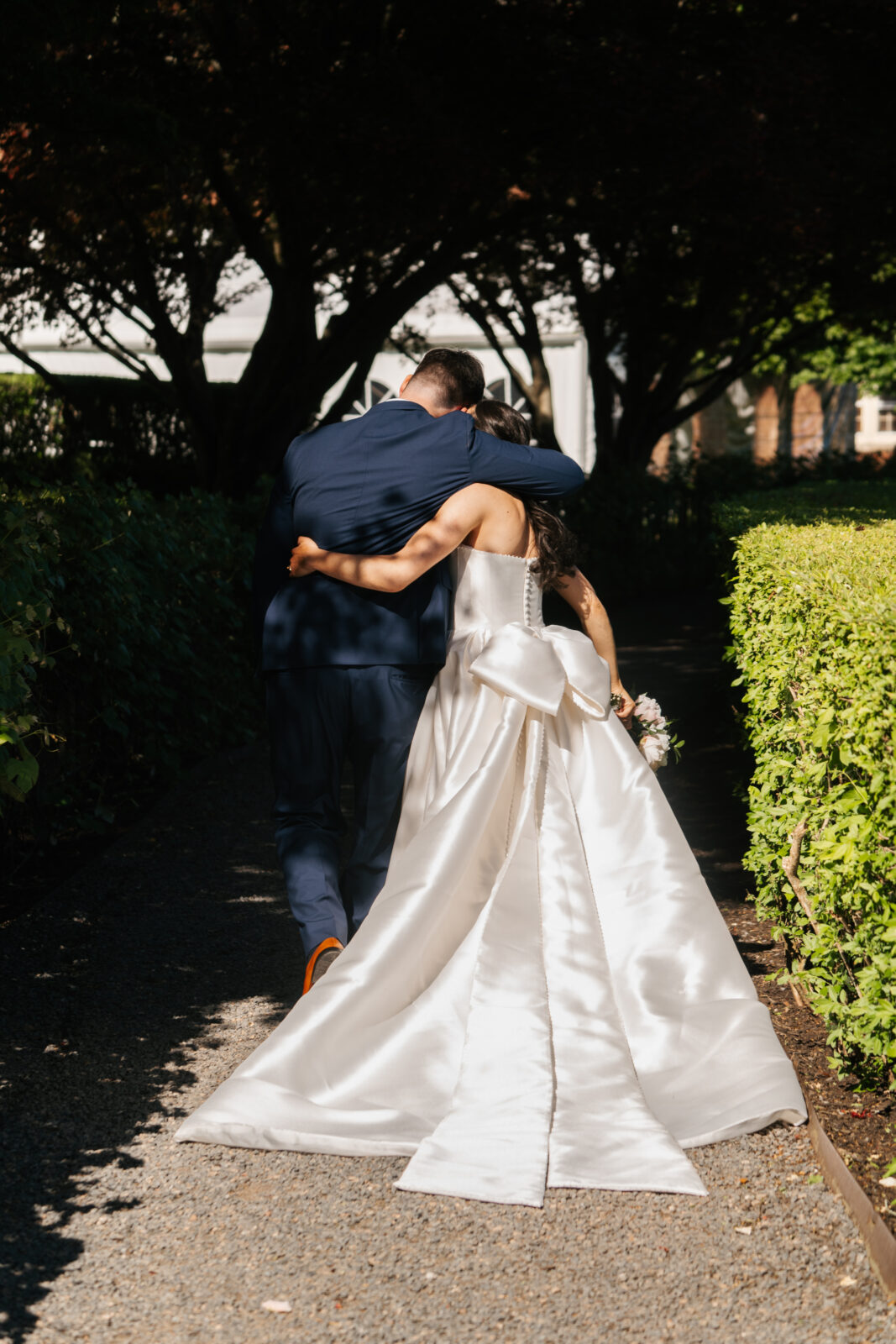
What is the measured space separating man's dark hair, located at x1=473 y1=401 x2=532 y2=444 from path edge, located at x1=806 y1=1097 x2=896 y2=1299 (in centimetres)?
219

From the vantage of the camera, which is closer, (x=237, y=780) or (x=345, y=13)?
(x=237, y=780)

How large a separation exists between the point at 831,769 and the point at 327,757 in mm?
1533

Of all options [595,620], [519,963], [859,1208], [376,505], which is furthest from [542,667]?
[859,1208]

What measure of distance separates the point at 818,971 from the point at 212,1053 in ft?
6.05

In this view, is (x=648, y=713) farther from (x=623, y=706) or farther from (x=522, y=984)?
(x=522, y=984)

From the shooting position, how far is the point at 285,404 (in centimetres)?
1200

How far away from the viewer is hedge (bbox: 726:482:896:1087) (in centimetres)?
318

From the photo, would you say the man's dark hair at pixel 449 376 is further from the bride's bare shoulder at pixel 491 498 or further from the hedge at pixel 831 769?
the hedge at pixel 831 769

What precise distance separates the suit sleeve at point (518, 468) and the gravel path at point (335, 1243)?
1.92 metres

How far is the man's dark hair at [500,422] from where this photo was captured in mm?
4250

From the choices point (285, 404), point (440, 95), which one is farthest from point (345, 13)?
→ point (285, 404)

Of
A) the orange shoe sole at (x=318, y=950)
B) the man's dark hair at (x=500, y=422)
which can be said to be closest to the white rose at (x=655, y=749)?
the man's dark hair at (x=500, y=422)

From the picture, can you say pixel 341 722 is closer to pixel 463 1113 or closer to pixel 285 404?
pixel 463 1113

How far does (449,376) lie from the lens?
418 cm
